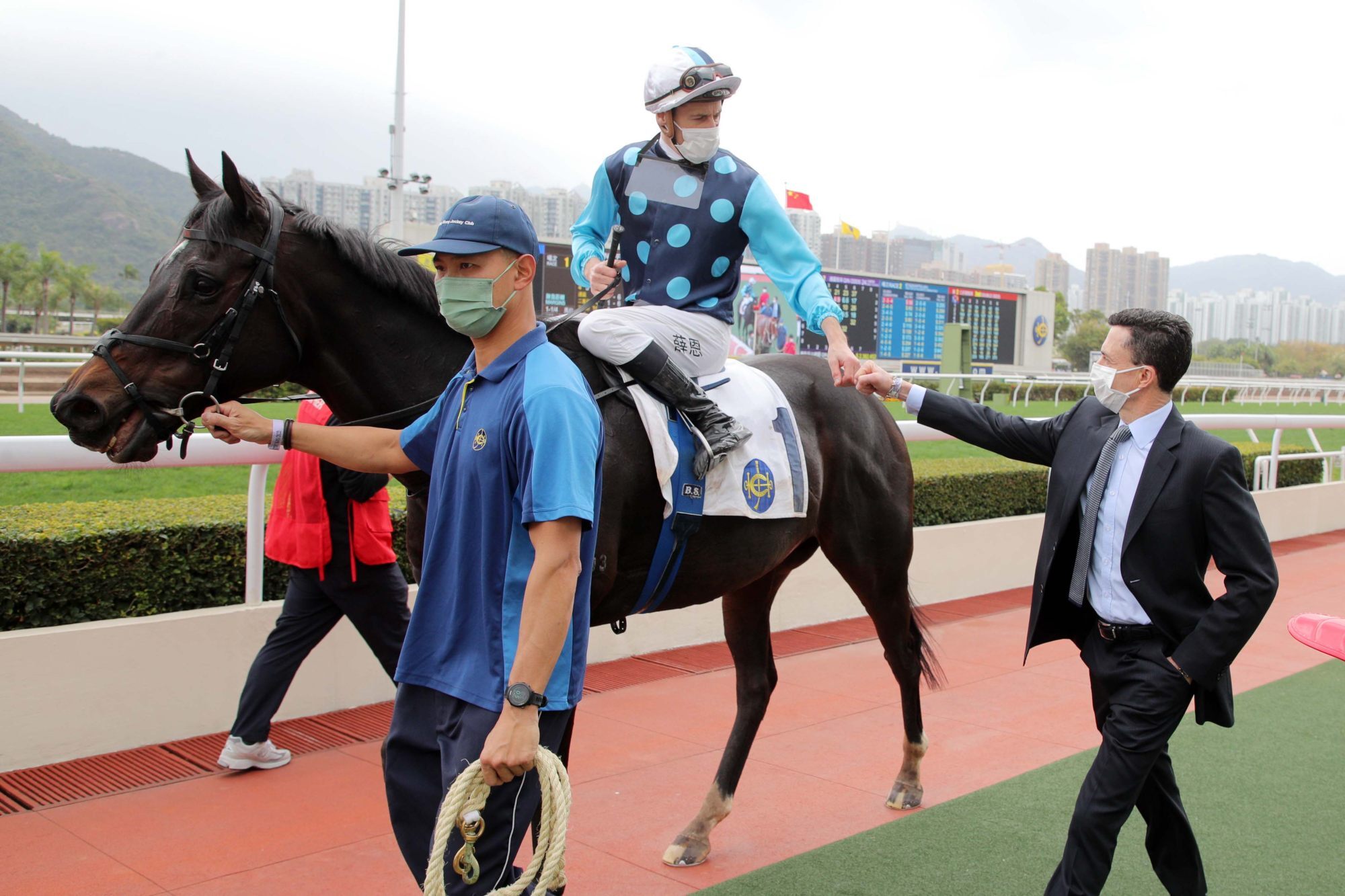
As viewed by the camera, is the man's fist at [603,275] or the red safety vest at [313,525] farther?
the red safety vest at [313,525]

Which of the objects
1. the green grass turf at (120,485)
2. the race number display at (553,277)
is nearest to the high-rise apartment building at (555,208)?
the race number display at (553,277)

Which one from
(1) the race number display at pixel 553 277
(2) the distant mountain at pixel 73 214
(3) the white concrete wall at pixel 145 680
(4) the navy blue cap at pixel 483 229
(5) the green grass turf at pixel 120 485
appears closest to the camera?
(4) the navy blue cap at pixel 483 229

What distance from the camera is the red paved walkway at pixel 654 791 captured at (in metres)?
3.08

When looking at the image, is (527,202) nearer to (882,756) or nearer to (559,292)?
(559,292)

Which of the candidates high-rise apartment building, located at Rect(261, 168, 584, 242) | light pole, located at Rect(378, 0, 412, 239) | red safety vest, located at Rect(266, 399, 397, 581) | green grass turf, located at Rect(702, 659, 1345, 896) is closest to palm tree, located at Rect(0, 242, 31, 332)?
high-rise apartment building, located at Rect(261, 168, 584, 242)

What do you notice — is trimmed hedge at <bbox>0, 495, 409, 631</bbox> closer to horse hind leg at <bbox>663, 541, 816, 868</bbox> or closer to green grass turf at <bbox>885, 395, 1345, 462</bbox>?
horse hind leg at <bbox>663, 541, 816, 868</bbox>

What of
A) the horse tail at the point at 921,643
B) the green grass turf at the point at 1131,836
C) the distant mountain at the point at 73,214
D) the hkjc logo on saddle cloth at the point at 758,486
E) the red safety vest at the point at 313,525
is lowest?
the green grass turf at the point at 1131,836

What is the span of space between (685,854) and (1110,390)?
5.93 ft

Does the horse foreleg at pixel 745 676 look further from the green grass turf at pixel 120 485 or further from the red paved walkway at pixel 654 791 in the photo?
the green grass turf at pixel 120 485

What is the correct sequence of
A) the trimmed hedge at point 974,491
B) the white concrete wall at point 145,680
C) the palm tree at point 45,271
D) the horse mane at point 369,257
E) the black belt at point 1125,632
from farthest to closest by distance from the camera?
the palm tree at point 45,271
the trimmed hedge at point 974,491
the white concrete wall at point 145,680
the horse mane at point 369,257
the black belt at point 1125,632

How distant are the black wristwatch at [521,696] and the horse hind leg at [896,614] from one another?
228 centimetres

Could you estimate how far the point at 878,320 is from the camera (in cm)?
2852

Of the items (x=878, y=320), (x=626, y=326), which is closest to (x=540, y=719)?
(x=626, y=326)

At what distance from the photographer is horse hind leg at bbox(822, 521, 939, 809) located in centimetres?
385
